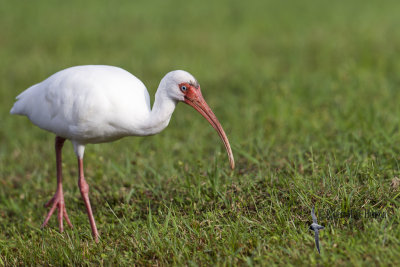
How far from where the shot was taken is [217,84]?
8.22m

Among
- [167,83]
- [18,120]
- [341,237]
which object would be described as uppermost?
[167,83]

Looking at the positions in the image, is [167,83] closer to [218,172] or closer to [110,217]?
[218,172]

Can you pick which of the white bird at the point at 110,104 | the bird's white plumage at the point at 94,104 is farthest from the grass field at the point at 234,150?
the bird's white plumage at the point at 94,104

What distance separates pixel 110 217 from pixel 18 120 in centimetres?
379

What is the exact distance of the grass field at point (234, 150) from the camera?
354cm

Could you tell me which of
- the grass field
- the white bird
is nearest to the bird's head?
the white bird

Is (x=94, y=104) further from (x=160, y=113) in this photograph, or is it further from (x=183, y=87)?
(x=183, y=87)

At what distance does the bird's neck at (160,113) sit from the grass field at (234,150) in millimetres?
582

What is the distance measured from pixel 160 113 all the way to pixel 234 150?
4.23 feet

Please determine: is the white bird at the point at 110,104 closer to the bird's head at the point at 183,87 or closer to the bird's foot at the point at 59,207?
the bird's head at the point at 183,87

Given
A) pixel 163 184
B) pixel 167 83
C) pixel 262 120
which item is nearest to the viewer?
pixel 167 83

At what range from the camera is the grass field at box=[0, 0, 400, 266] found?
11.6ft

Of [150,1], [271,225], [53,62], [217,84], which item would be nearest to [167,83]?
[271,225]

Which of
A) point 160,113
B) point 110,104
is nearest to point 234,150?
point 160,113
